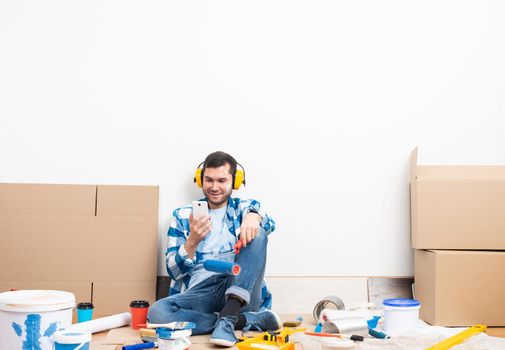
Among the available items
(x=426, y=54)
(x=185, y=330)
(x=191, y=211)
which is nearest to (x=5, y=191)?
(x=191, y=211)

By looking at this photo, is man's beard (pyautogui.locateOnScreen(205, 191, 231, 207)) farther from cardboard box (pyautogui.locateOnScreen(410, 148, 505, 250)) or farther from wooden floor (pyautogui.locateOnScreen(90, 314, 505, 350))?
cardboard box (pyautogui.locateOnScreen(410, 148, 505, 250))

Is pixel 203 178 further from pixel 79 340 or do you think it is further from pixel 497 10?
pixel 497 10

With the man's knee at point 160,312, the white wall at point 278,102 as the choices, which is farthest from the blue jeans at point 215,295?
the white wall at point 278,102

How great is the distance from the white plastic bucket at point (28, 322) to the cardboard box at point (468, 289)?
149 centimetres

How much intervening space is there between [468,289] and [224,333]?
3.42ft

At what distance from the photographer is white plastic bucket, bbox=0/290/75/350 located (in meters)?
1.58

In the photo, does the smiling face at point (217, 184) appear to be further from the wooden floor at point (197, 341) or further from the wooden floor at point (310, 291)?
the wooden floor at point (197, 341)

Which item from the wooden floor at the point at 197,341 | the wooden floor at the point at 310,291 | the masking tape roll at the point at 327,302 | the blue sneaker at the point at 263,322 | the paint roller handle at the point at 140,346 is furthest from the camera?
the wooden floor at the point at 310,291

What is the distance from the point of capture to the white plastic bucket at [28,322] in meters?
1.58

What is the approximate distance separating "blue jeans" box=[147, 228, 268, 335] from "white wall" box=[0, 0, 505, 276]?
0.45m

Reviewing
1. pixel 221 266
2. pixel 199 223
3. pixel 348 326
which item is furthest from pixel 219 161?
pixel 348 326

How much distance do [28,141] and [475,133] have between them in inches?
78.6

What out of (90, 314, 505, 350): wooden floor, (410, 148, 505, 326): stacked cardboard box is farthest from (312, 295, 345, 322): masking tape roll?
(410, 148, 505, 326): stacked cardboard box

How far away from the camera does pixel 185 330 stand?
1742 mm
